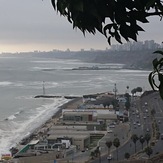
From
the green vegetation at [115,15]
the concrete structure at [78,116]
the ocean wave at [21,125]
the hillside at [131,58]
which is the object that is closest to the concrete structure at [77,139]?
the ocean wave at [21,125]

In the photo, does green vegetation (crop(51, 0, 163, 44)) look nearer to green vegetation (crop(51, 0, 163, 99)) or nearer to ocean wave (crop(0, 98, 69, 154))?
green vegetation (crop(51, 0, 163, 99))

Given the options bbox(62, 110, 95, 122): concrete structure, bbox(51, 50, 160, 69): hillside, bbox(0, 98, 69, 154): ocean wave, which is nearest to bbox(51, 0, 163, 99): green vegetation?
bbox(0, 98, 69, 154): ocean wave

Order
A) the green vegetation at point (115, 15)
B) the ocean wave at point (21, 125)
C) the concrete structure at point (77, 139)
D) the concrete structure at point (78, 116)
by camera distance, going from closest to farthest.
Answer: the green vegetation at point (115, 15) → the concrete structure at point (77, 139) → the ocean wave at point (21, 125) → the concrete structure at point (78, 116)

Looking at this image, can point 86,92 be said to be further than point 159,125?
Yes

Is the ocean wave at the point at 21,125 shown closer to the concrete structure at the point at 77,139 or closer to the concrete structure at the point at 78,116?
the concrete structure at the point at 78,116

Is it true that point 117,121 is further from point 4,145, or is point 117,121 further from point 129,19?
point 129,19

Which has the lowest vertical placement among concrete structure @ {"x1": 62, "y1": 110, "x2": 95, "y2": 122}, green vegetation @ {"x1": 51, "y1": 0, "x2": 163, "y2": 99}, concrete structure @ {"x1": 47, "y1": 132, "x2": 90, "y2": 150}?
concrete structure @ {"x1": 47, "y1": 132, "x2": 90, "y2": 150}

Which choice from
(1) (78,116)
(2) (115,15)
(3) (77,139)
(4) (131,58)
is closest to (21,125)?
(1) (78,116)

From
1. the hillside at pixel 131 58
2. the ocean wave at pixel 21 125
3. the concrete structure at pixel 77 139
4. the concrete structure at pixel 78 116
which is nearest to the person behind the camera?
the concrete structure at pixel 77 139

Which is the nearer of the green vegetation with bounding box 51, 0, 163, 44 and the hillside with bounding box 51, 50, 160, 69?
the green vegetation with bounding box 51, 0, 163, 44

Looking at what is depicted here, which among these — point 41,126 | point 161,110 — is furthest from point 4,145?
point 161,110

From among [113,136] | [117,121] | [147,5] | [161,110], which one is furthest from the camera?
[161,110]
